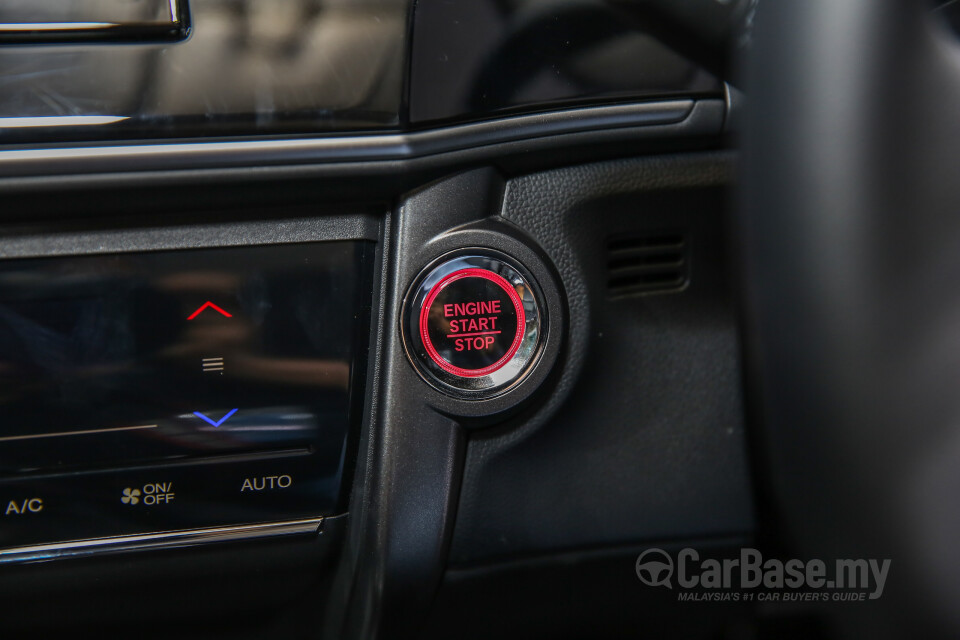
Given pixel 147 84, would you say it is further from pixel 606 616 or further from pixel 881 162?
pixel 606 616

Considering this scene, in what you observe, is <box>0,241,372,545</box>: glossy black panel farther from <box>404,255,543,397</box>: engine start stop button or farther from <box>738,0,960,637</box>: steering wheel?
<box>738,0,960,637</box>: steering wheel

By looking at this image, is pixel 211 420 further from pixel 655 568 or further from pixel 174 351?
pixel 655 568

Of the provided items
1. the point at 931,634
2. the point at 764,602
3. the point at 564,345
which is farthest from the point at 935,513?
the point at 764,602

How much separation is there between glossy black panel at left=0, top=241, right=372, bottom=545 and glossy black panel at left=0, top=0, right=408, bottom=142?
121mm

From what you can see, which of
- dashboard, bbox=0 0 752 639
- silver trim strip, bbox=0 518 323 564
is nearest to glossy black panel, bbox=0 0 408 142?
dashboard, bbox=0 0 752 639

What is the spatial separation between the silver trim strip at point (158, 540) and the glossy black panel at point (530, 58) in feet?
1.37

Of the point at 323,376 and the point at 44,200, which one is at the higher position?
the point at 44,200

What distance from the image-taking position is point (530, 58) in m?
0.84

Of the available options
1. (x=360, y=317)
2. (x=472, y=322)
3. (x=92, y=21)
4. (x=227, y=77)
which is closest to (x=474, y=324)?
(x=472, y=322)

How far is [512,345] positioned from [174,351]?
32 cm

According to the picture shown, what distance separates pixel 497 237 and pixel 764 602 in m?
0.51

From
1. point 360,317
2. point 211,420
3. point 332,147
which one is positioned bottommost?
point 211,420

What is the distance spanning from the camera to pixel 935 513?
1.64 feet

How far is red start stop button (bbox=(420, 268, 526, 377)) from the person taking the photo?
2.84 feet
